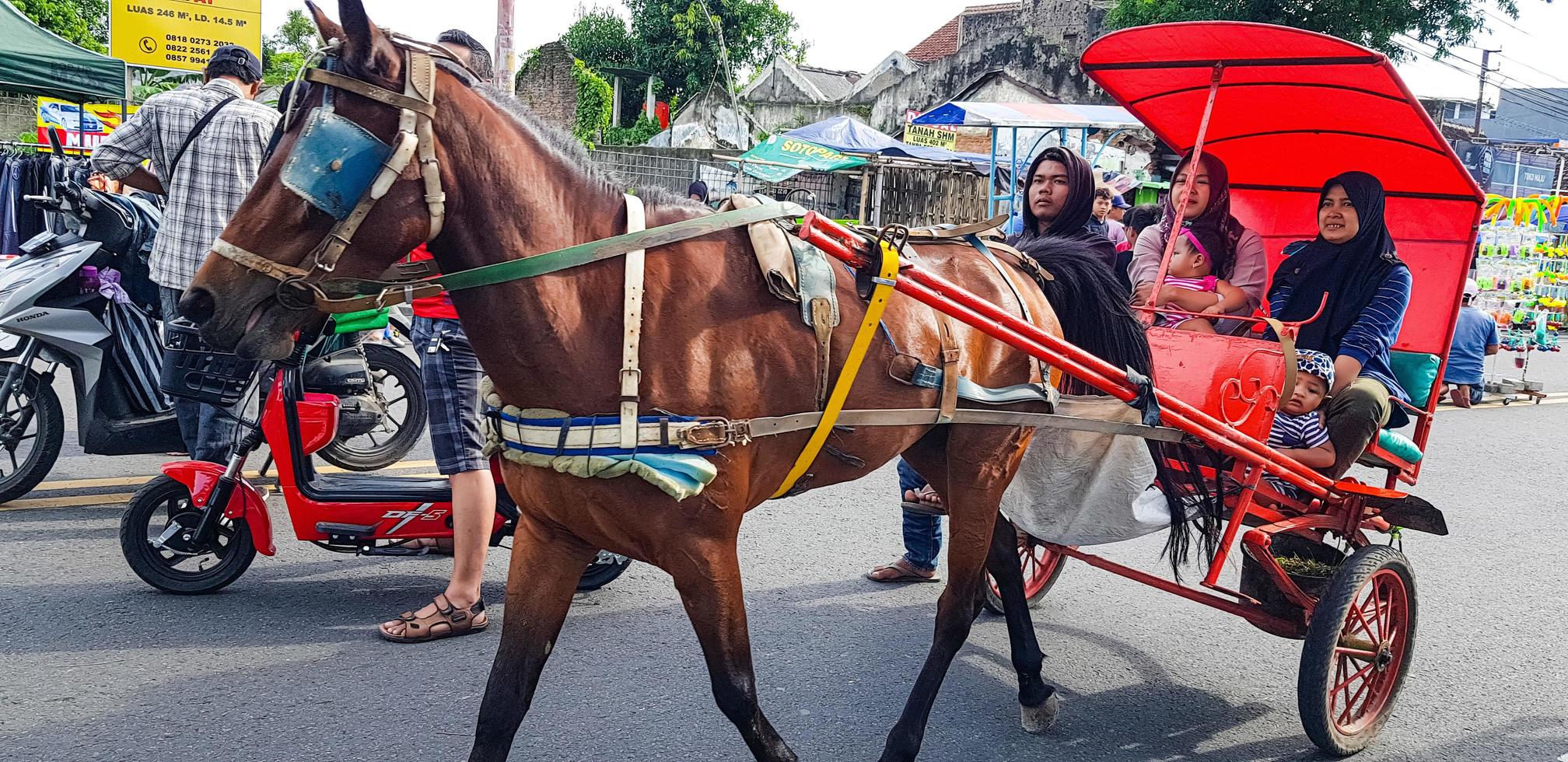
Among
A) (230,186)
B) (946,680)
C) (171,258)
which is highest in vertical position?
(230,186)

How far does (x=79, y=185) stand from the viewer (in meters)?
4.89

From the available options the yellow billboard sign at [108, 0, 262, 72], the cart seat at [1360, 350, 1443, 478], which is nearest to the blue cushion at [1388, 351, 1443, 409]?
the cart seat at [1360, 350, 1443, 478]

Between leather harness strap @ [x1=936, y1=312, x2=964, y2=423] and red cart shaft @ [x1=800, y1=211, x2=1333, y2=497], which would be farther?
leather harness strap @ [x1=936, y1=312, x2=964, y2=423]

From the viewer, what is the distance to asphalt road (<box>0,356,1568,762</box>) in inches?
123

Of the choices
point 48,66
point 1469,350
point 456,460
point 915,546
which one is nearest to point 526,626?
point 456,460

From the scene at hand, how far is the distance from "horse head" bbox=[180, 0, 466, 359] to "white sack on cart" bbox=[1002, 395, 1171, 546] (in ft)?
6.99

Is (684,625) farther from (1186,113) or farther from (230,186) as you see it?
(1186,113)

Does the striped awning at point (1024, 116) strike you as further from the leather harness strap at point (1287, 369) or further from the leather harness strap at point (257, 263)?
the leather harness strap at point (257, 263)

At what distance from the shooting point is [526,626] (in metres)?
2.57

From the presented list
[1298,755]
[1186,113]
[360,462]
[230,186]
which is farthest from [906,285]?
[360,462]

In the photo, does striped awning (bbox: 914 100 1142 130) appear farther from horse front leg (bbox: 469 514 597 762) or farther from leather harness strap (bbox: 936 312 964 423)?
horse front leg (bbox: 469 514 597 762)

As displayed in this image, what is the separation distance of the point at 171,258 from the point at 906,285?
3.21 metres

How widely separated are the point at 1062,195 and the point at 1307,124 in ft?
3.16

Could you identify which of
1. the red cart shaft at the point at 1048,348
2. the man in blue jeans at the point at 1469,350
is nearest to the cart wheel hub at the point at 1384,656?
the red cart shaft at the point at 1048,348
